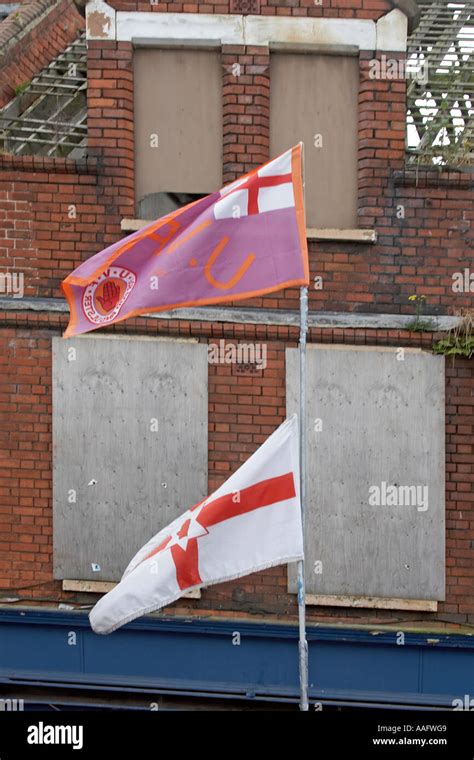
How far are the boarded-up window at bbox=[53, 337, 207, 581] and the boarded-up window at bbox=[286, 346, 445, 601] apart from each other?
0.87 meters

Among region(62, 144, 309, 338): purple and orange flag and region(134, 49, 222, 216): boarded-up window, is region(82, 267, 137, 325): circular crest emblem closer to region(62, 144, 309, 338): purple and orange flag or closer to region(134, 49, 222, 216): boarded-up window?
region(62, 144, 309, 338): purple and orange flag

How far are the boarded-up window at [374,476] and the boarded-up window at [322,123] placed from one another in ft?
4.10

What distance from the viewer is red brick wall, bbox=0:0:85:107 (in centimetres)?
1279

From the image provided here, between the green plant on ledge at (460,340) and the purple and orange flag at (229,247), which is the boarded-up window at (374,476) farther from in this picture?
the purple and orange flag at (229,247)

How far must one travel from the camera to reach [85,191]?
37.0 feet

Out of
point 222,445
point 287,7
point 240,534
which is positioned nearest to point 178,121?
point 287,7

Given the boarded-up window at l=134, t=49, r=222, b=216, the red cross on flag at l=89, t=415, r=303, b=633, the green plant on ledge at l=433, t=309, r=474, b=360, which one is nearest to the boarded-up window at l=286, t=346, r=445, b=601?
the green plant on ledge at l=433, t=309, r=474, b=360

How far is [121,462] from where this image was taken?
1122cm

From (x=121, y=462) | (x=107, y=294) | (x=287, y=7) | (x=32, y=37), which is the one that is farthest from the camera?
(x=32, y=37)

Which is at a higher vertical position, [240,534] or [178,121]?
[178,121]

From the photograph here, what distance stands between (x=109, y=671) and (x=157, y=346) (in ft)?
8.78

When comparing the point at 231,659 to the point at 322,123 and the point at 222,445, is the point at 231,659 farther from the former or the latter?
the point at 322,123

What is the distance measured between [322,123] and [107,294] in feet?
11.9

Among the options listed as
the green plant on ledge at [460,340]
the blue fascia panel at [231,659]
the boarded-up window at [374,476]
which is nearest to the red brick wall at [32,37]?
the boarded-up window at [374,476]
